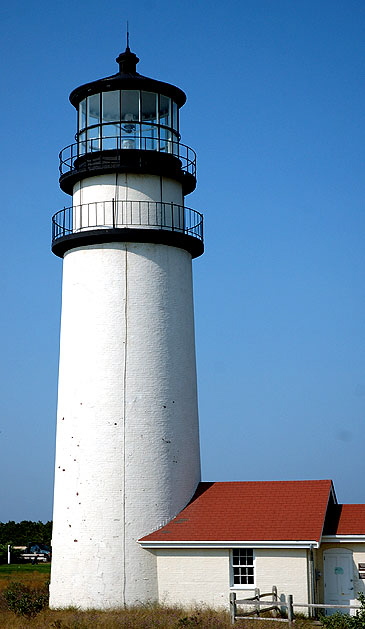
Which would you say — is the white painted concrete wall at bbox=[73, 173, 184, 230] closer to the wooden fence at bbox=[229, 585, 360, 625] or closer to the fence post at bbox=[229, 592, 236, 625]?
the fence post at bbox=[229, 592, 236, 625]

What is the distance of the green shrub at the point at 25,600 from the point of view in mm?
22984

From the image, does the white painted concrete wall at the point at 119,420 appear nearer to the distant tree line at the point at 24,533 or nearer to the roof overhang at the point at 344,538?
the roof overhang at the point at 344,538

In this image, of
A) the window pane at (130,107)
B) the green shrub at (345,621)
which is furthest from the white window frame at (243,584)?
the window pane at (130,107)

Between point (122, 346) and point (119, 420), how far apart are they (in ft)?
6.35

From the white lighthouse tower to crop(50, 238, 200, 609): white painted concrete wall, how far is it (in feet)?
0.09

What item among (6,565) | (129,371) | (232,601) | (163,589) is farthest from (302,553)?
(6,565)

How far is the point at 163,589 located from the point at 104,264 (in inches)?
335

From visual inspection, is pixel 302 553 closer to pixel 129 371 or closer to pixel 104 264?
pixel 129 371

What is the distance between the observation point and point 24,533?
55969mm

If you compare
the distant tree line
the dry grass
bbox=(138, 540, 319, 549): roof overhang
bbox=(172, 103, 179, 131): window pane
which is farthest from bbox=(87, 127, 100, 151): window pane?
the distant tree line

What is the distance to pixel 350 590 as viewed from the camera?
23.0 meters

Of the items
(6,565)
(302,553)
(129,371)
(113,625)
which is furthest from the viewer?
(6,565)

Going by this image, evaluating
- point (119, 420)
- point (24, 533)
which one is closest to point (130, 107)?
point (119, 420)

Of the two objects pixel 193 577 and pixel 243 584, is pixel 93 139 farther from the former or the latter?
pixel 243 584
